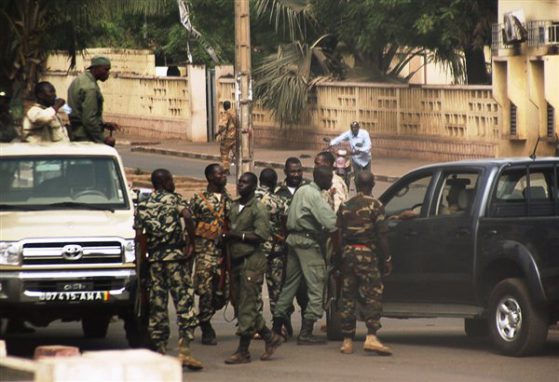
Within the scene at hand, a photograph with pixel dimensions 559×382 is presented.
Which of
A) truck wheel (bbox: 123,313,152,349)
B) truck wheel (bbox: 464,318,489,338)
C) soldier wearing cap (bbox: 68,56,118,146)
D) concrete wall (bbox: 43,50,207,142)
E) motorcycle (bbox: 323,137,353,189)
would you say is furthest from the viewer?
concrete wall (bbox: 43,50,207,142)

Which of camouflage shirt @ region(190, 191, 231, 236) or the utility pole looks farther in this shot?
the utility pole

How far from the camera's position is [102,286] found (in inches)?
511

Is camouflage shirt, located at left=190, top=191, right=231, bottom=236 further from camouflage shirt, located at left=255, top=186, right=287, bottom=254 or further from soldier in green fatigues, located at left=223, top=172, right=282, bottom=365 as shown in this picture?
camouflage shirt, located at left=255, top=186, right=287, bottom=254

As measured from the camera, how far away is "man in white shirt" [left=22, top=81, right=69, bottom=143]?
15.1m

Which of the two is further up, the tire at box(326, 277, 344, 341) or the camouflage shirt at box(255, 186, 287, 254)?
the camouflage shirt at box(255, 186, 287, 254)

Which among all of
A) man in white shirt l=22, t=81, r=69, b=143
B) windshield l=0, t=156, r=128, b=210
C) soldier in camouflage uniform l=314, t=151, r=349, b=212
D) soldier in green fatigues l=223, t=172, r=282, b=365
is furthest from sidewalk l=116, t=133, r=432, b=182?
soldier in green fatigues l=223, t=172, r=282, b=365

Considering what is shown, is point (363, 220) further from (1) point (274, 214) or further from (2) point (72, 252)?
(2) point (72, 252)

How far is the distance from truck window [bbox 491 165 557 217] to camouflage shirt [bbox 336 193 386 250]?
1.01 meters

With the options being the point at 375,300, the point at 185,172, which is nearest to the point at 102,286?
the point at 375,300

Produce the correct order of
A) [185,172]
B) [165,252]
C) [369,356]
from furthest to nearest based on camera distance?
1. [185,172]
2. [369,356]
3. [165,252]

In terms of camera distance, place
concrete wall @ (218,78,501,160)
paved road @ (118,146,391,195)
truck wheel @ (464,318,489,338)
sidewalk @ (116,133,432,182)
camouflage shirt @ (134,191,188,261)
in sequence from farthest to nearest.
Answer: concrete wall @ (218,78,501,160), paved road @ (118,146,391,195), sidewalk @ (116,133,432,182), truck wheel @ (464,318,489,338), camouflage shirt @ (134,191,188,261)

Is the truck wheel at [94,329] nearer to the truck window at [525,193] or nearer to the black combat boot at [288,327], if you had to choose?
the black combat boot at [288,327]

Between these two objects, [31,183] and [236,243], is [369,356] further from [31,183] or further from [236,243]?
[31,183]

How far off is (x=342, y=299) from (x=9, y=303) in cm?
297
